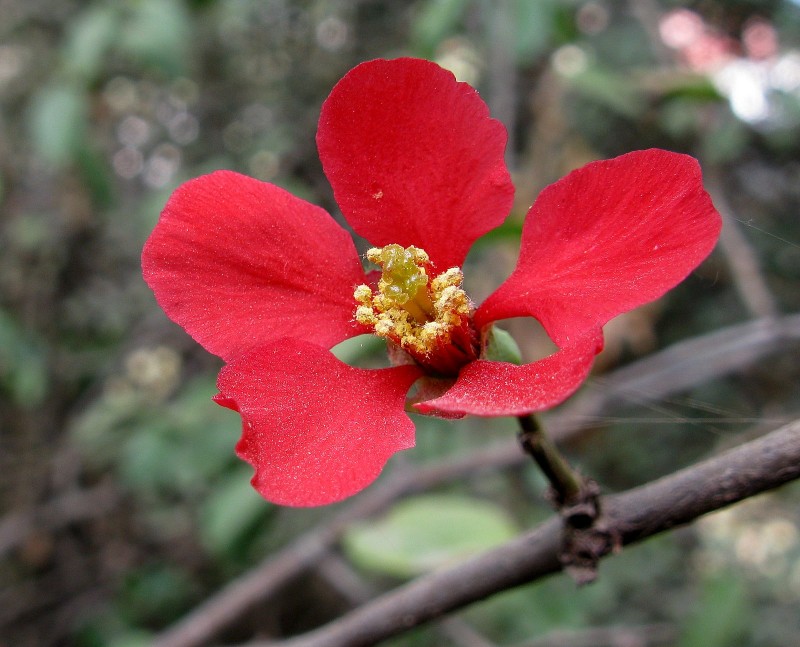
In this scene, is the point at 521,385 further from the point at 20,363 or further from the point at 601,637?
the point at 20,363

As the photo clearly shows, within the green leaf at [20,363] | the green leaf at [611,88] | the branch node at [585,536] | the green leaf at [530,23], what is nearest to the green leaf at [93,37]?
the green leaf at [20,363]

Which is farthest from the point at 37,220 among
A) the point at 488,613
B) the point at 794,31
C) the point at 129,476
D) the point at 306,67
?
the point at 794,31

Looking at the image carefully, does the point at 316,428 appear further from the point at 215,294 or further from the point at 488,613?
the point at 488,613

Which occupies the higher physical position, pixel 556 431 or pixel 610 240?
pixel 610 240

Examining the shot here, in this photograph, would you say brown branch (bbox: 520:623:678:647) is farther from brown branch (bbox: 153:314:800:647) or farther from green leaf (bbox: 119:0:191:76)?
green leaf (bbox: 119:0:191:76)

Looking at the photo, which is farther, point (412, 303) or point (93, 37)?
point (93, 37)

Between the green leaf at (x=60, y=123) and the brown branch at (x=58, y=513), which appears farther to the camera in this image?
the brown branch at (x=58, y=513)

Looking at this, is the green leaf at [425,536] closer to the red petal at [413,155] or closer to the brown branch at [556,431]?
the brown branch at [556,431]

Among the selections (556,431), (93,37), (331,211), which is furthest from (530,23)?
(93,37)
